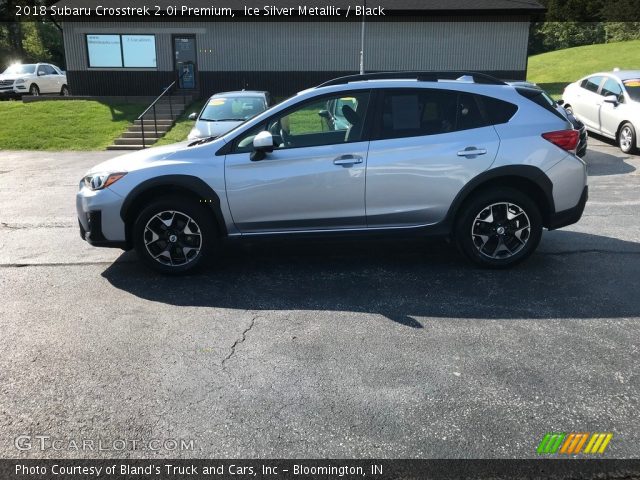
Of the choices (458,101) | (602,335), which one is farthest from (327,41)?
(602,335)

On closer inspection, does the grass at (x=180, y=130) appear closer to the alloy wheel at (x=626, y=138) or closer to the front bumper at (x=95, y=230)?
the front bumper at (x=95, y=230)

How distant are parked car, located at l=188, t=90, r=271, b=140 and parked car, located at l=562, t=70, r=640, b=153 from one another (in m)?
7.68

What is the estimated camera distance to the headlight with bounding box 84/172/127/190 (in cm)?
522

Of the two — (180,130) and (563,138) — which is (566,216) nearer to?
(563,138)

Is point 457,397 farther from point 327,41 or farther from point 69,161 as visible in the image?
point 327,41

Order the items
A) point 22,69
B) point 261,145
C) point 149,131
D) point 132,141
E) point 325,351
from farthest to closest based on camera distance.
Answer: point 22,69, point 149,131, point 132,141, point 261,145, point 325,351

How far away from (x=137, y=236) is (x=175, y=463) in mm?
2872

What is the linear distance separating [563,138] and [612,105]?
8804mm

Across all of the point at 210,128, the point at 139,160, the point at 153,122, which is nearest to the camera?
the point at 139,160

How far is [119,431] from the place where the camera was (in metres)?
3.06

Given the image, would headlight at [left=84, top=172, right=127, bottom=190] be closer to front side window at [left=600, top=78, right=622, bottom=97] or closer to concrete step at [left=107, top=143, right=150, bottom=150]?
concrete step at [left=107, top=143, right=150, bottom=150]

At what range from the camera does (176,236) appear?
5328mm

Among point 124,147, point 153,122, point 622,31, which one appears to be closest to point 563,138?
point 124,147

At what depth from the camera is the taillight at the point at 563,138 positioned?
207 inches
